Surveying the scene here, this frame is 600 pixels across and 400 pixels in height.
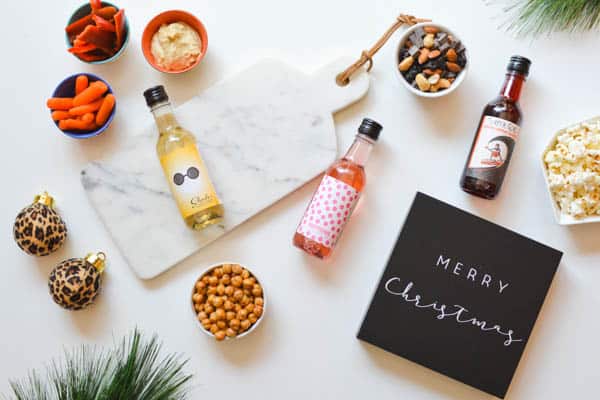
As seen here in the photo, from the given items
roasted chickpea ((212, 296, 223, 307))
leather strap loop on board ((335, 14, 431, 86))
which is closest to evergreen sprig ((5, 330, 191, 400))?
roasted chickpea ((212, 296, 223, 307))

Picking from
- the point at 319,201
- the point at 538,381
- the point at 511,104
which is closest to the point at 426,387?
the point at 538,381

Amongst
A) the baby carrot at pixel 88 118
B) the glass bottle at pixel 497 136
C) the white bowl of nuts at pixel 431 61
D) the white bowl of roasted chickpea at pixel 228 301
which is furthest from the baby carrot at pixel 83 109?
the glass bottle at pixel 497 136

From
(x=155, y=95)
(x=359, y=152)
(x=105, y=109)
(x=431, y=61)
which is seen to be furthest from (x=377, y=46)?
(x=105, y=109)

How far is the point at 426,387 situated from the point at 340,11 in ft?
2.56

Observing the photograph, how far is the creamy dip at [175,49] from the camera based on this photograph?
3.54ft

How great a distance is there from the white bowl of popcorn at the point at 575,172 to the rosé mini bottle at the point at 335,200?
349 millimetres

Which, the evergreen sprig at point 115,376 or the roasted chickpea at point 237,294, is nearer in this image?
the evergreen sprig at point 115,376

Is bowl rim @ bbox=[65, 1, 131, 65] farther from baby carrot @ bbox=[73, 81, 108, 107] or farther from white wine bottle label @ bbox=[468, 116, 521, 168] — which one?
white wine bottle label @ bbox=[468, 116, 521, 168]

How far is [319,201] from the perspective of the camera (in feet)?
3.46

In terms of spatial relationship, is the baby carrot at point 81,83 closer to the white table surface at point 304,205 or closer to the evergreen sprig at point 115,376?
the white table surface at point 304,205

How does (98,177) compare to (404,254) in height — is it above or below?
below

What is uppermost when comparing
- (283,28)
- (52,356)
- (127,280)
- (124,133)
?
(283,28)

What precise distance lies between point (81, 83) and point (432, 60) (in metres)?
0.67

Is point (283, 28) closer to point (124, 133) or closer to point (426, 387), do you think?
point (124, 133)
